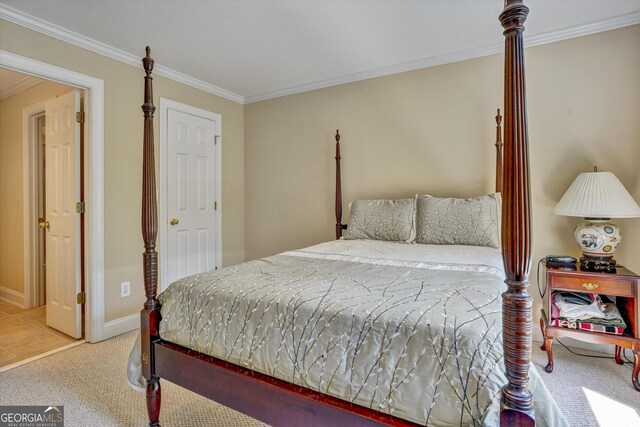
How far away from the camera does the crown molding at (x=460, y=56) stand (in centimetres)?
237

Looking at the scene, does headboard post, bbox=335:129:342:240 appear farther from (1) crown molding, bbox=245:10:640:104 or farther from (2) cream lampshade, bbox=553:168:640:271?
(2) cream lampshade, bbox=553:168:640:271

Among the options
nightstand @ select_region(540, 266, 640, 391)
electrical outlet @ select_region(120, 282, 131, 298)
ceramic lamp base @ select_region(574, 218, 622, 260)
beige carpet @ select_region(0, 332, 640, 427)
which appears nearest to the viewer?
beige carpet @ select_region(0, 332, 640, 427)

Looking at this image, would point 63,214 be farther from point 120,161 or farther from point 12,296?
point 12,296

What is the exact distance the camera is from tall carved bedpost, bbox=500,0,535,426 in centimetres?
80

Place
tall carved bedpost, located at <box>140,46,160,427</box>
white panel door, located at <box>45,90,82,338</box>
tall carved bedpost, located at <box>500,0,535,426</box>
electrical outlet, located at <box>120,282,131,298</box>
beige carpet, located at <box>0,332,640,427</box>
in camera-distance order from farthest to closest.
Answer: electrical outlet, located at <box>120,282,131,298</box>, white panel door, located at <box>45,90,82,338</box>, beige carpet, located at <box>0,332,640,427</box>, tall carved bedpost, located at <box>140,46,160,427</box>, tall carved bedpost, located at <box>500,0,535,426</box>

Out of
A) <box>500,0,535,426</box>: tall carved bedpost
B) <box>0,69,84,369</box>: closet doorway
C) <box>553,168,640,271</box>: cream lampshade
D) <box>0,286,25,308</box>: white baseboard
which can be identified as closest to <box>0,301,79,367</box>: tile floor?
<box>0,69,84,369</box>: closet doorway

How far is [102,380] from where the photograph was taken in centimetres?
212

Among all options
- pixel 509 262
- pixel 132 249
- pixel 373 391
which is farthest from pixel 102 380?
pixel 509 262

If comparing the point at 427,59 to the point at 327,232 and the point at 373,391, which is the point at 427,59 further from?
the point at 373,391

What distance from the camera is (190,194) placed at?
11.5 feet

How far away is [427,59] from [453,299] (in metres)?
2.54

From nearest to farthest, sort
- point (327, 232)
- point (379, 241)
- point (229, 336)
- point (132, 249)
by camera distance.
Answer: point (229, 336) < point (379, 241) < point (132, 249) < point (327, 232)

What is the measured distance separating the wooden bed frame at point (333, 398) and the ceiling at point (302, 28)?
1.01 m

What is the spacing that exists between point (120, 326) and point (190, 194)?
4.53 feet
